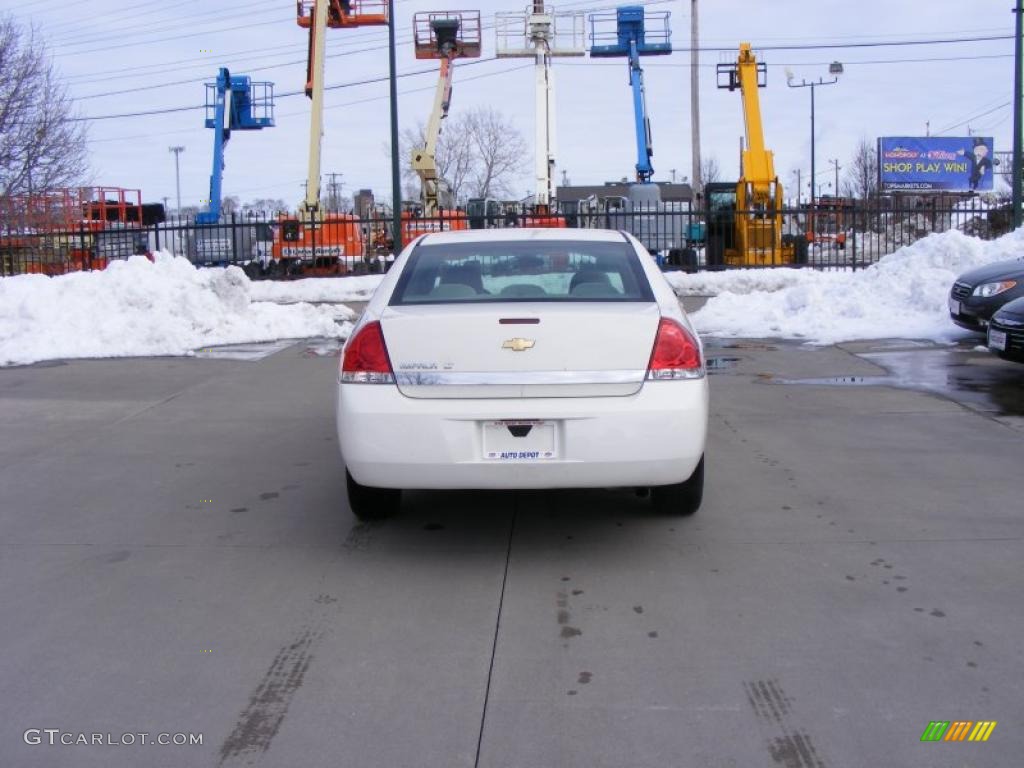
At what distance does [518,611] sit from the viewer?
452 cm

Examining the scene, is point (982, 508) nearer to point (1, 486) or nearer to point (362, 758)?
point (362, 758)

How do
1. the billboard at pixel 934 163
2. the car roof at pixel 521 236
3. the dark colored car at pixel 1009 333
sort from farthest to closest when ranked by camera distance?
the billboard at pixel 934 163 < the dark colored car at pixel 1009 333 < the car roof at pixel 521 236

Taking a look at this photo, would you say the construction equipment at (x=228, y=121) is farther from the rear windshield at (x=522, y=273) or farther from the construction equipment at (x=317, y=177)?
the rear windshield at (x=522, y=273)

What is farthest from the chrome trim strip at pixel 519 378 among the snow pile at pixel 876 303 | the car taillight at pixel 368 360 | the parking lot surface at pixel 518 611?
the snow pile at pixel 876 303

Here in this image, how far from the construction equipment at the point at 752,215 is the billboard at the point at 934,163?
32357 mm

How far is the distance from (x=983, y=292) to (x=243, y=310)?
9.88m

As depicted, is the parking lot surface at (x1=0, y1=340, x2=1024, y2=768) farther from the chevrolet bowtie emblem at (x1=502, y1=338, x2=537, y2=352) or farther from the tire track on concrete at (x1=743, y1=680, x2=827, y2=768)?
the chevrolet bowtie emblem at (x1=502, y1=338, x2=537, y2=352)

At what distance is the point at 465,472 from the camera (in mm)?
4863

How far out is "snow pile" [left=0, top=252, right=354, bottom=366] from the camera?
528 inches

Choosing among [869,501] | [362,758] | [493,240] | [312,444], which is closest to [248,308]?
[312,444]

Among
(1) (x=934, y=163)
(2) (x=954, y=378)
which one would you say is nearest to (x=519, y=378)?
(2) (x=954, y=378)

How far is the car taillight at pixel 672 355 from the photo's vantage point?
497 cm

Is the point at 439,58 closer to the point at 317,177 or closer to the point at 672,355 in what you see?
the point at 317,177

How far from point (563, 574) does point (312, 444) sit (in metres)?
3.47
